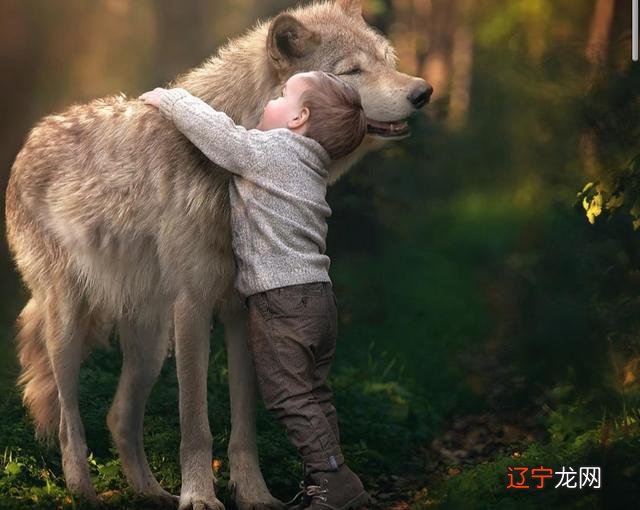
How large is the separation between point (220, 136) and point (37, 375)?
5.89 ft

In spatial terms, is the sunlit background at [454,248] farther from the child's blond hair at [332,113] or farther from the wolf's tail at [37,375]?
the child's blond hair at [332,113]

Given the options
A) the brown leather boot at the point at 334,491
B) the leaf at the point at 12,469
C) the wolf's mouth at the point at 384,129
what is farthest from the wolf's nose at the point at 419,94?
the leaf at the point at 12,469

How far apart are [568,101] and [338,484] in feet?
13.4

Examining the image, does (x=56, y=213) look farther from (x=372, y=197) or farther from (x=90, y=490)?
(x=372, y=197)

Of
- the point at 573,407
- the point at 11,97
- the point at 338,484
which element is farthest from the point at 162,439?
the point at 11,97

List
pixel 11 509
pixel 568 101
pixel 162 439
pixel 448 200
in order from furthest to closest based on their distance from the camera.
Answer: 1. pixel 448 200
2. pixel 568 101
3. pixel 162 439
4. pixel 11 509

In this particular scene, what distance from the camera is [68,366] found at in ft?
17.5

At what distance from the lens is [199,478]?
15.7 ft

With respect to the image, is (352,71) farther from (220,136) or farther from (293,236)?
(293,236)

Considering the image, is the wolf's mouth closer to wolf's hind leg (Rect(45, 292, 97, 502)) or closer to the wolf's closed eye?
the wolf's closed eye

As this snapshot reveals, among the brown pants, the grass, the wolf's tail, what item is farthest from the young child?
the wolf's tail

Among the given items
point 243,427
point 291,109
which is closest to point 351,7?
point 291,109

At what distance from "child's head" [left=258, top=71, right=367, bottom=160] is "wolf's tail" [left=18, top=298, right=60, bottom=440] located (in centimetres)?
184

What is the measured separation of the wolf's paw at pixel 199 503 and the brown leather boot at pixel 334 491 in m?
0.54
